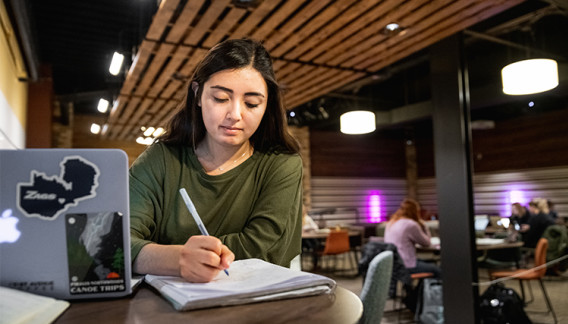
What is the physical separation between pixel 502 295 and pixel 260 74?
13.8 feet

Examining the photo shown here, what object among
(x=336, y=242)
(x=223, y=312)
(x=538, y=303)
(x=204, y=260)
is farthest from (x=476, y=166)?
(x=223, y=312)

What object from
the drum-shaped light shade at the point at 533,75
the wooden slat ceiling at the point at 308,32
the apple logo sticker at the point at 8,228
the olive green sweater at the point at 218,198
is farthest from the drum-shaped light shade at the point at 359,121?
the apple logo sticker at the point at 8,228

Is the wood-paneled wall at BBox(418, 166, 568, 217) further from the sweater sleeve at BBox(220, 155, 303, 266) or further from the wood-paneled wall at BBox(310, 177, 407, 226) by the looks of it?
the sweater sleeve at BBox(220, 155, 303, 266)

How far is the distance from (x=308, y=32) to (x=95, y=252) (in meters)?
4.58

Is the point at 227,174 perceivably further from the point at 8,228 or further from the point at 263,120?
the point at 8,228

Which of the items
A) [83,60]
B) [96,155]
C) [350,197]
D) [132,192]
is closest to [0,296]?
[96,155]

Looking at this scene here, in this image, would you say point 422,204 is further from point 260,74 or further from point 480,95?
point 260,74

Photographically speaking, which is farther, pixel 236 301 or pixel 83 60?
pixel 83 60

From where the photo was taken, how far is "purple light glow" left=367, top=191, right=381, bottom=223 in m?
16.0

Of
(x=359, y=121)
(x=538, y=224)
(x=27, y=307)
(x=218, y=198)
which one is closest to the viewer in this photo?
(x=27, y=307)

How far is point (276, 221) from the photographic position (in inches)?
47.9

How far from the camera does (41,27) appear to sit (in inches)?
293

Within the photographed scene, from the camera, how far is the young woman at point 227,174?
4.06 ft

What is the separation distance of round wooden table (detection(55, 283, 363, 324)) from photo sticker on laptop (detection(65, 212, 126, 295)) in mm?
33
